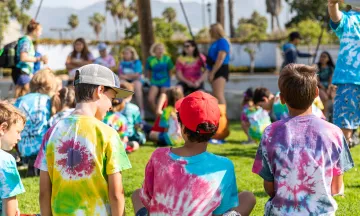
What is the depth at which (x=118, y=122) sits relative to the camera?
7.92m

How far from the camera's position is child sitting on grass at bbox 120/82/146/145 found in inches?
326

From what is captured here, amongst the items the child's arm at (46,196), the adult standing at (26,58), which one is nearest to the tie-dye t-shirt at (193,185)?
the child's arm at (46,196)

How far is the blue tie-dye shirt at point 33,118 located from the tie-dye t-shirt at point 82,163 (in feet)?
10.9

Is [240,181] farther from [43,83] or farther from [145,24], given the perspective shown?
[145,24]

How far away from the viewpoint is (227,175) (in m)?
3.24

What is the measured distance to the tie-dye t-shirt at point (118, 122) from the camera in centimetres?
783

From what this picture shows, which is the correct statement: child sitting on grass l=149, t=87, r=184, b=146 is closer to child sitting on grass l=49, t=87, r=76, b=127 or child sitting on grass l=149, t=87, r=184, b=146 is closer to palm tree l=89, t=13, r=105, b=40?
child sitting on grass l=49, t=87, r=76, b=127

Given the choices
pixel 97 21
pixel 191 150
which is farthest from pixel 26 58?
pixel 97 21

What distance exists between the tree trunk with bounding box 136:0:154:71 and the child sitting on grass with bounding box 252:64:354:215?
10586mm

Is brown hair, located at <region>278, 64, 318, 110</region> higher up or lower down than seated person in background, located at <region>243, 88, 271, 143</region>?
higher up

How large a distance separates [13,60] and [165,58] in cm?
320

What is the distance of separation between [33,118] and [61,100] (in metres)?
0.35

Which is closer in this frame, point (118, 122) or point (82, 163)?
point (82, 163)

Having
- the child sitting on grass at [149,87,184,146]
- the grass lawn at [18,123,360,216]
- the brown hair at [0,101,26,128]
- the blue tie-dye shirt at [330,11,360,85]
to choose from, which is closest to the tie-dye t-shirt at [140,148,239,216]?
the brown hair at [0,101,26,128]
